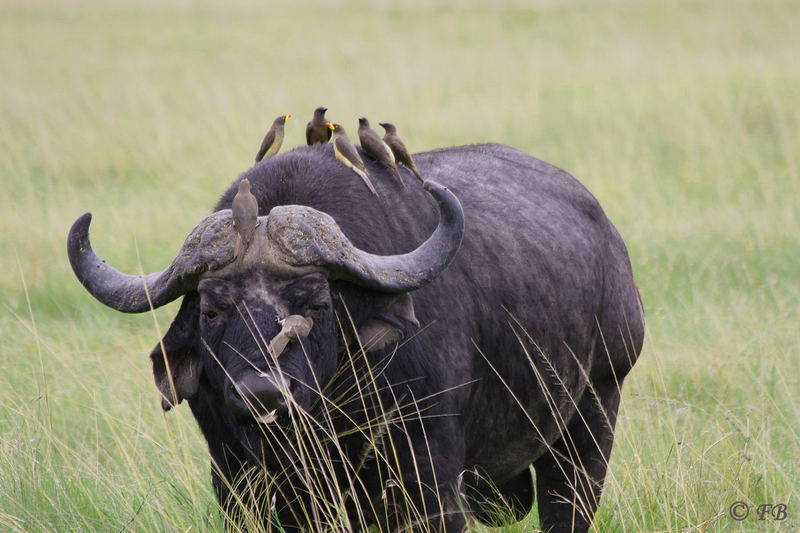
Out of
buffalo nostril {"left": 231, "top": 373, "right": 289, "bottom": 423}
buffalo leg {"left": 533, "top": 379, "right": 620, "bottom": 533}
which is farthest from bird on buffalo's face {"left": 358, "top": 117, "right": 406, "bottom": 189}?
buffalo leg {"left": 533, "top": 379, "right": 620, "bottom": 533}

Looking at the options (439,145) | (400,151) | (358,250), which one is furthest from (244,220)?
(439,145)

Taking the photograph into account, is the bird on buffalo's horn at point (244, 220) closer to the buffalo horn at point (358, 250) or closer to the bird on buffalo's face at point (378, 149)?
the buffalo horn at point (358, 250)

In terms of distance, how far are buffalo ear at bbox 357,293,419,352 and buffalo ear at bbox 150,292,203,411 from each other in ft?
2.02

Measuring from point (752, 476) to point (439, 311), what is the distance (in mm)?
1707

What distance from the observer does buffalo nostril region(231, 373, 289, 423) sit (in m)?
3.38

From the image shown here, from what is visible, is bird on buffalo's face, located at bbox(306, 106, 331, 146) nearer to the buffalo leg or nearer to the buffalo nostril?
the buffalo leg

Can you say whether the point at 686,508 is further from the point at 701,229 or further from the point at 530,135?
the point at 530,135

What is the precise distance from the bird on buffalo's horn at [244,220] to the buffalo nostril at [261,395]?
46 centimetres

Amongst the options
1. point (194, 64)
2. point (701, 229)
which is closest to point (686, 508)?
point (701, 229)

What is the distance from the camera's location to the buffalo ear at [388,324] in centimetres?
385

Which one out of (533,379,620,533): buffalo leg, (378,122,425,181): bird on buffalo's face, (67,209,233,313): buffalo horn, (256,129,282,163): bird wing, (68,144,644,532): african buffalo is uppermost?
(256,129,282,163): bird wing

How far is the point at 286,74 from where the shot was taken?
59.5 feet

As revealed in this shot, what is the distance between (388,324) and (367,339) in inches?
3.6

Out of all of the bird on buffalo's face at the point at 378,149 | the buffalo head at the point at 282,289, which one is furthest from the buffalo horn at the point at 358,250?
the bird on buffalo's face at the point at 378,149
